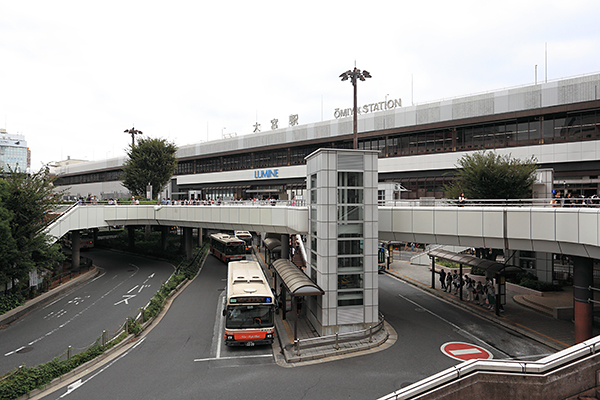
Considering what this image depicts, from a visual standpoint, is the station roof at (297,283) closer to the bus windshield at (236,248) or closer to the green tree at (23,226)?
the green tree at (23,226)

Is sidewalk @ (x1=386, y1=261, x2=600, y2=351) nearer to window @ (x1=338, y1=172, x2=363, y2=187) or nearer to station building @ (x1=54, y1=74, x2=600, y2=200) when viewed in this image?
station building @ (x1=54, y1=74, x2=600, y2=200)

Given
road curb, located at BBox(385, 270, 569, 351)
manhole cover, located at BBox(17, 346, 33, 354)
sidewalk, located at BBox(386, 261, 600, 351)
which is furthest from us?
sidewalk, located at BBox(386, 261, 600, 351)

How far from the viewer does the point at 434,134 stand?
146 ft

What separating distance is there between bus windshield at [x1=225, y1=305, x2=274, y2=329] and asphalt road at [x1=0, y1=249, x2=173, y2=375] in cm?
676

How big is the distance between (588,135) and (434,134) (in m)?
15.3

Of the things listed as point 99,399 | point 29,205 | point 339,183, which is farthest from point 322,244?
point 29,205

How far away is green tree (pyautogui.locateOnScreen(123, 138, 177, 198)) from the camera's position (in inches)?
1956

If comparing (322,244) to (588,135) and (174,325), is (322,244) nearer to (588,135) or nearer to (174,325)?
(174,325)

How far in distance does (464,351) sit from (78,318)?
21.3 m

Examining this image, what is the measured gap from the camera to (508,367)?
9.83 metres

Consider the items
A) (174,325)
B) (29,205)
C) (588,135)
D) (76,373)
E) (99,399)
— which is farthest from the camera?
(588,135)

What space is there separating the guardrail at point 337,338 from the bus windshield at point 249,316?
5.80 feet

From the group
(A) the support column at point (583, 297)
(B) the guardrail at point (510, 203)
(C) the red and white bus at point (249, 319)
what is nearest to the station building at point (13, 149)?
(C) the red and white bus at point (249, 319)

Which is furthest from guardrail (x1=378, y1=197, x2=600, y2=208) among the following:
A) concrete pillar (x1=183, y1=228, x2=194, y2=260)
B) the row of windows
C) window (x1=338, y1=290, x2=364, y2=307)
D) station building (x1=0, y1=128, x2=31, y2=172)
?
station building (x1=0, y1=128, x2=31, y2=172)
